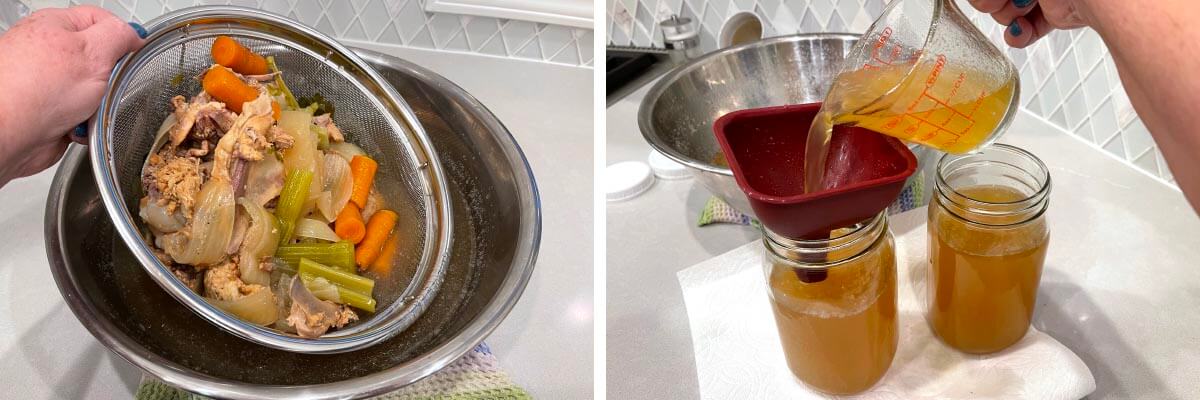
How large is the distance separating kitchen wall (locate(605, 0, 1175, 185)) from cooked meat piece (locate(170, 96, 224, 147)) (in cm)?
73

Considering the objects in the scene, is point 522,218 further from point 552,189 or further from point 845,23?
point 845,23

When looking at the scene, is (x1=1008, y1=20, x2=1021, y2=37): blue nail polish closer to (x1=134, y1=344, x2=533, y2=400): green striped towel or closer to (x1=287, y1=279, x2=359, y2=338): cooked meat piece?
(x1=134, y1=344, x2=533, y2=400): green striped towel

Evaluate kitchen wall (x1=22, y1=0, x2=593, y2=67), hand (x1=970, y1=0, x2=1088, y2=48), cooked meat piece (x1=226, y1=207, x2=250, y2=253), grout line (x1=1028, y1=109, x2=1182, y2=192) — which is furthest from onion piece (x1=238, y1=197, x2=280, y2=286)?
grout line (x1=1028, y1=109, x2=1182, y2=192)

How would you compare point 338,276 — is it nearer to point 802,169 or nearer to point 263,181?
point 263,181

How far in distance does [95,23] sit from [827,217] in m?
0.66

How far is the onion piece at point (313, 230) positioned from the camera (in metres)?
0.90

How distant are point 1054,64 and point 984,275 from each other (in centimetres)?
49

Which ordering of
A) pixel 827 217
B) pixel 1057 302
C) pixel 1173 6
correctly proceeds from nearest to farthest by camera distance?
pixel 1173 6 → pixel 827 217 → pixel 1057 302

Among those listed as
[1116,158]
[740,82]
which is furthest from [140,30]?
[1116,158]

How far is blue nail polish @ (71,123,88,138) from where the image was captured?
759 millimetres

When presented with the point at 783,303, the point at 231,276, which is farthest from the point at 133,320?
the point at 783,303

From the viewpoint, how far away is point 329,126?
0.99 m

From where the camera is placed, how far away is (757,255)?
85 cm

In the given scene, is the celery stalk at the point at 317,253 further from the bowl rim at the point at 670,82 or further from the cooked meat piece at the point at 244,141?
the bowl rim at the point at 670,82
